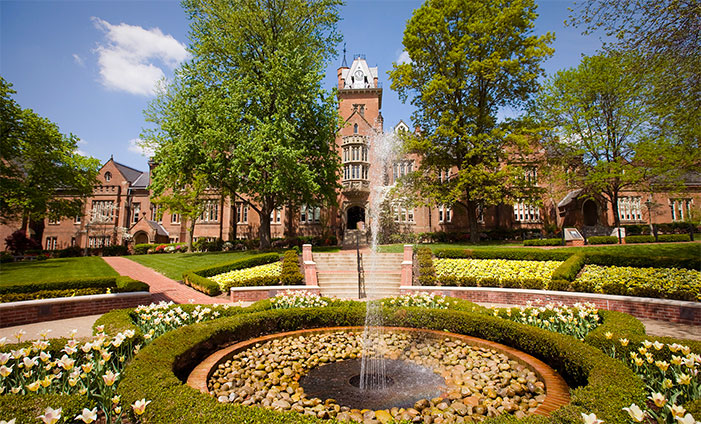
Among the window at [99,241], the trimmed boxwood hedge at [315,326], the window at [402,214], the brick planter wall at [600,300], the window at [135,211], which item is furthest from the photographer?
the window at [135,211]

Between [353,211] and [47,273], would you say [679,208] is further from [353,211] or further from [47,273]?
[47,273]

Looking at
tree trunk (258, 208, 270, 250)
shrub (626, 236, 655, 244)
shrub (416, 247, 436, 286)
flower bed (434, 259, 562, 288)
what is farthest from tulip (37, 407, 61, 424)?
shrub (626, 236, 655, 244)

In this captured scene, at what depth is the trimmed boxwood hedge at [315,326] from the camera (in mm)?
3365

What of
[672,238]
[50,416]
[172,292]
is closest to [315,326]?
[50,416]

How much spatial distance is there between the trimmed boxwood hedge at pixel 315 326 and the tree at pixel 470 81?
17.0m

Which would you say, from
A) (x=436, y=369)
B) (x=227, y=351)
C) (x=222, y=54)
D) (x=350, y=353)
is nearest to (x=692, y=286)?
(x=436, y=369)

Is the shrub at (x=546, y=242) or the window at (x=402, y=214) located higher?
the window at (x=402, y=214)

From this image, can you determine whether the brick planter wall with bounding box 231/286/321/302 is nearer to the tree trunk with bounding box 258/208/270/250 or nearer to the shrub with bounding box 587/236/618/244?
the tree trunk with bounding box 258/208/270/250

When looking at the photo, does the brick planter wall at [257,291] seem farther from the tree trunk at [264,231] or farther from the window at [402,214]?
the window at [402,214]

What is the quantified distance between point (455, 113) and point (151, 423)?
2622 cm

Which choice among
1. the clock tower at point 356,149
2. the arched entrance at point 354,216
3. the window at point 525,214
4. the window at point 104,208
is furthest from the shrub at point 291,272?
the window at point 104,208

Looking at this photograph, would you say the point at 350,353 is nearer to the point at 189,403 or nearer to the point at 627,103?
the point at 189,403

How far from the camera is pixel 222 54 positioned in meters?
24.0

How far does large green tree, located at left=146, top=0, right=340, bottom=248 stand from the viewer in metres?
20.3
